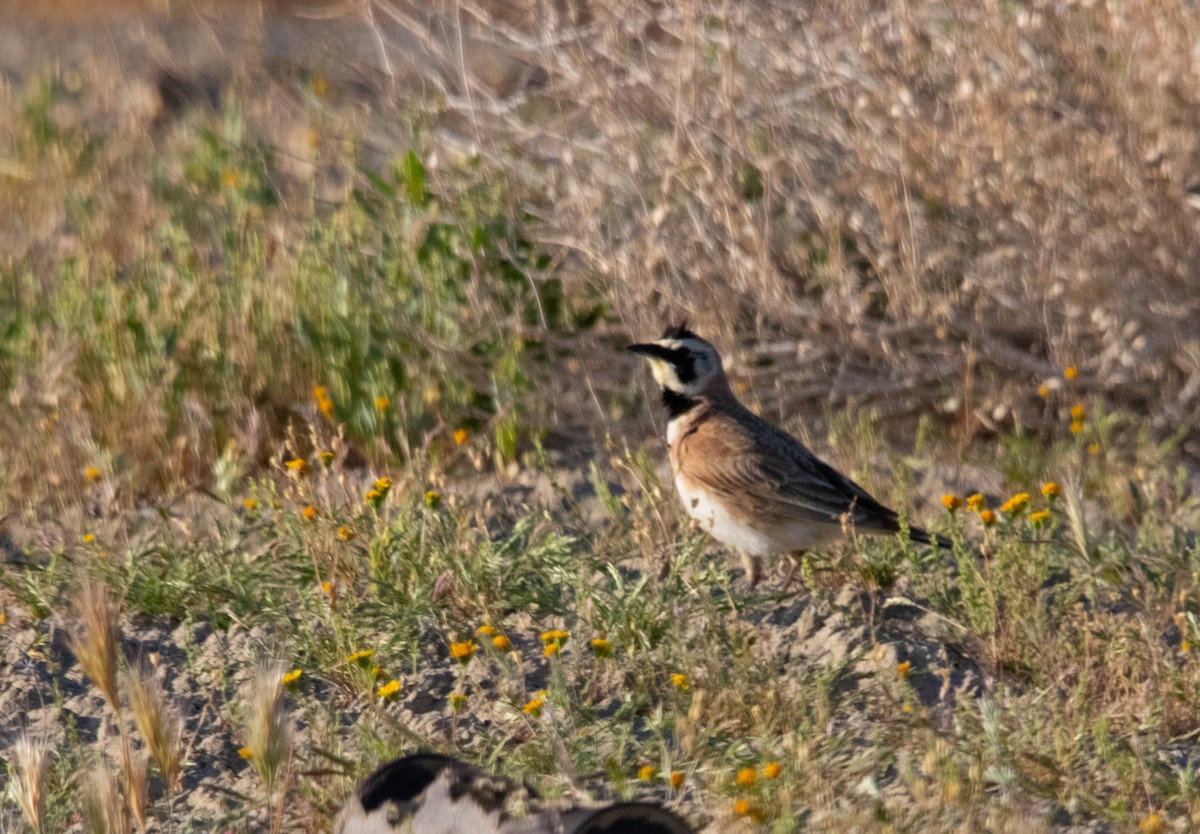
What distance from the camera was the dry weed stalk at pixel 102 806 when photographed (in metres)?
3.31

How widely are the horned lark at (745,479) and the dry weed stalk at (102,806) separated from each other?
6.73ft

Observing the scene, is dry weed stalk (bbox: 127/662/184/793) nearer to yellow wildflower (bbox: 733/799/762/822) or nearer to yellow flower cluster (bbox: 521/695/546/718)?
yellow flower cluster (bbox: 521/695/546/718)

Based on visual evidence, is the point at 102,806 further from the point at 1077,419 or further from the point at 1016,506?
the point at 1077,419

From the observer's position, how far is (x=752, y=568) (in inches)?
199

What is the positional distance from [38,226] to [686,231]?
3.78m

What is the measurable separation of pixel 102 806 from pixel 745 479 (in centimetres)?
223

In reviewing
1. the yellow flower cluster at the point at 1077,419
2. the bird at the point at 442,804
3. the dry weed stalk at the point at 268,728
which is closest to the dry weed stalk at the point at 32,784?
the dry weed stalk at the point at 268,728

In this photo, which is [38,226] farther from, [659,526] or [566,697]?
[566,697]

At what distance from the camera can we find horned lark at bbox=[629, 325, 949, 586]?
4820 mm

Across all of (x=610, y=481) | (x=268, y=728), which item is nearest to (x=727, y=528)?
(x=610, y=481)

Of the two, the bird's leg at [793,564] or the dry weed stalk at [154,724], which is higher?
the dry weed stalk at [154,724]

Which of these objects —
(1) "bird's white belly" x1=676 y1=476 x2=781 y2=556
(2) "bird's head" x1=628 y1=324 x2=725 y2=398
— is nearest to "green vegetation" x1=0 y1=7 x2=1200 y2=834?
(1) "bird's white belly" x1=676 y1=476 x2=781 y2=556

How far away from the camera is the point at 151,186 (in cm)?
811

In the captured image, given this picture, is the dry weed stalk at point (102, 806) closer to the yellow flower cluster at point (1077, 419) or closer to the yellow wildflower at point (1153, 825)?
the yellow wildflower at point (1153, 825)
